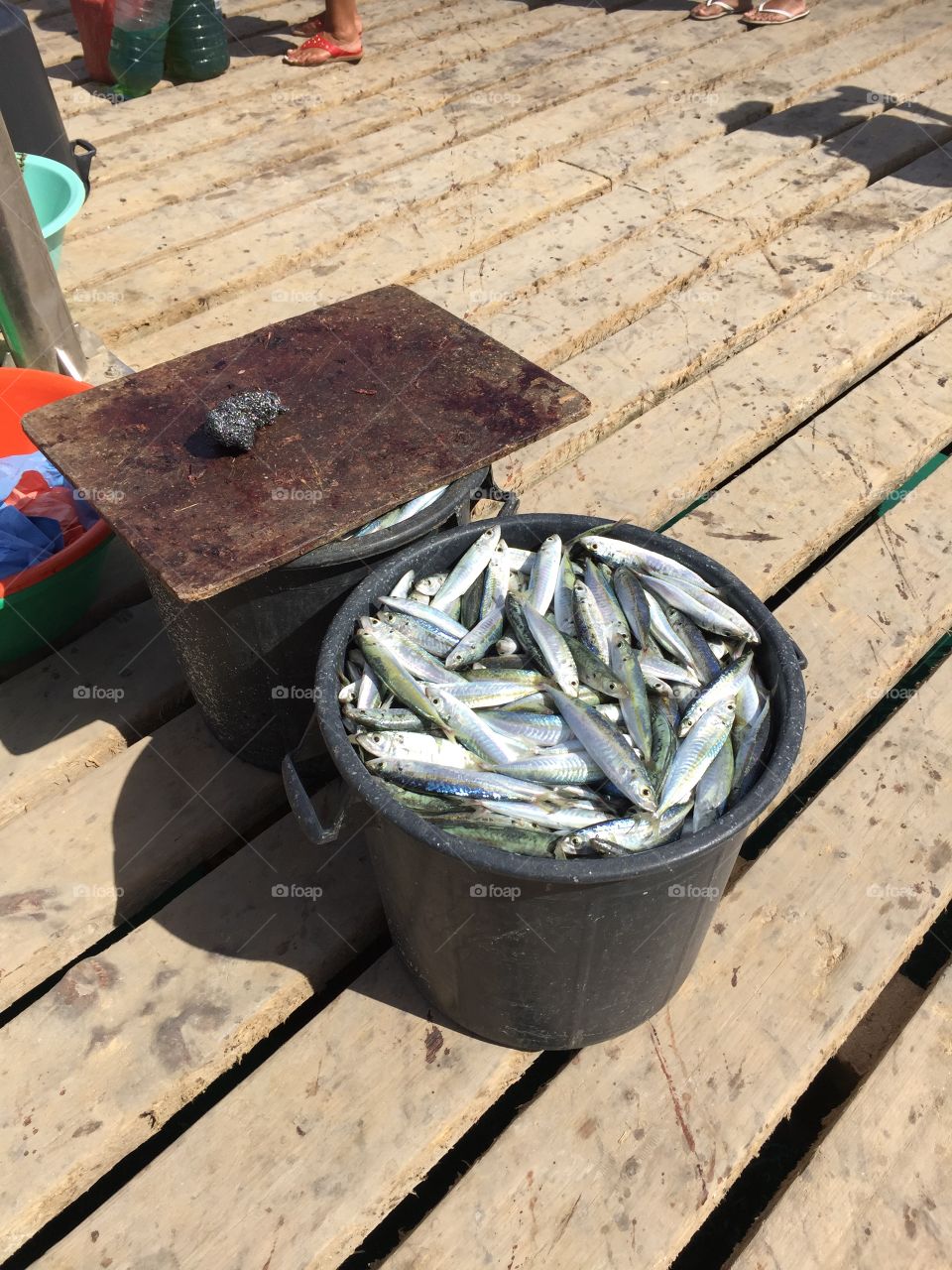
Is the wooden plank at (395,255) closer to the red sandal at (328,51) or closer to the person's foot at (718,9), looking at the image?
the red sandal at (328,51)

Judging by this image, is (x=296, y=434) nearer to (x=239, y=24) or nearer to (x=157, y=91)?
(x=157, y=91)

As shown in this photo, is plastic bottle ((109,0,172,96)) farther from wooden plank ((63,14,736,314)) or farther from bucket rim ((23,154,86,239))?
bucket rim ((23,154,86,239))

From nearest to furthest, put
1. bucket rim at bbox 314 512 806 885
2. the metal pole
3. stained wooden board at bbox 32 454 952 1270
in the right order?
1. bucket rim at bbox 314 512 806 885
2. stained wooden board at bbox 32 454 952 1270
3. the metal pole

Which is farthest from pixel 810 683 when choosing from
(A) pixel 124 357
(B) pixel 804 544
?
(A) pixel 124 357

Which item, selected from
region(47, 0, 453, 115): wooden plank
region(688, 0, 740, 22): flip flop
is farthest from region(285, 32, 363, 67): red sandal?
region(688, 0, 740, 22): flip flop

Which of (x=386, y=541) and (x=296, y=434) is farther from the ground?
(x=296, y=434)

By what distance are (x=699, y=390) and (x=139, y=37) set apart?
3657 mm

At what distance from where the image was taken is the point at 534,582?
213 cm

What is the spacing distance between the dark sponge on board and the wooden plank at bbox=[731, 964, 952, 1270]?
2.01 metres

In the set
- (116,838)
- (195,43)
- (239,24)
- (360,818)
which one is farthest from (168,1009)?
(239,24)

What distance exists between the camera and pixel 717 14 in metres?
6.14

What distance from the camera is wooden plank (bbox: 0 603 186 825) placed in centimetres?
258

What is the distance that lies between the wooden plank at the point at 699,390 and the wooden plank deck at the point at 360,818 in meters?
0.02

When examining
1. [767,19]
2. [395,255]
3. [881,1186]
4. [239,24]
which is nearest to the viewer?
[881,1186]
